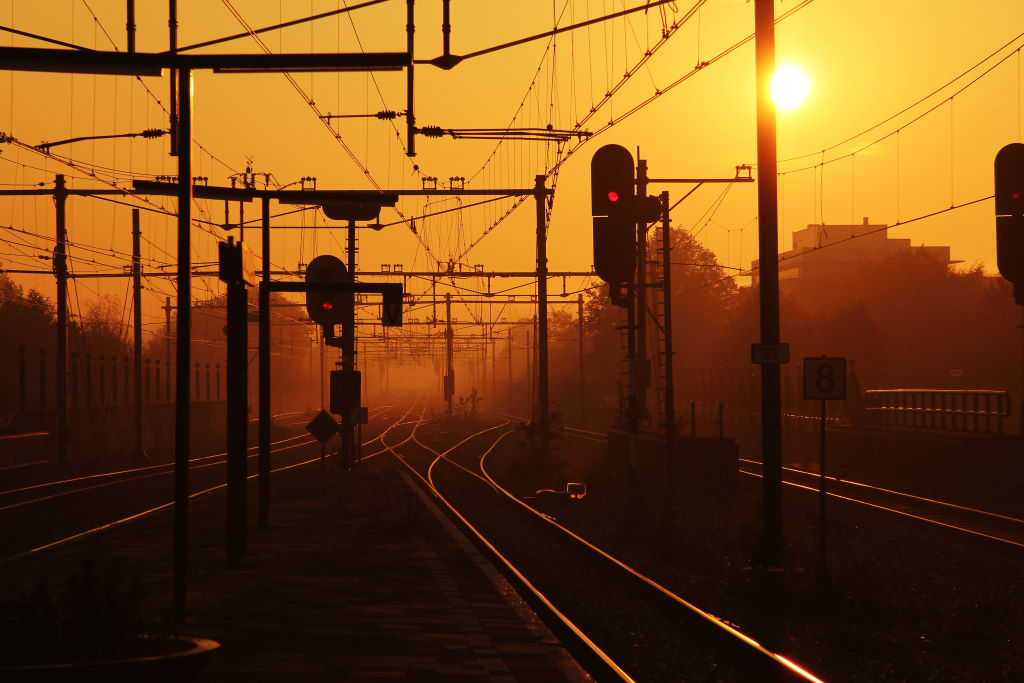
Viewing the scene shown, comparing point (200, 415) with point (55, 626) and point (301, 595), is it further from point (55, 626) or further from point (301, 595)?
point (55, 626)

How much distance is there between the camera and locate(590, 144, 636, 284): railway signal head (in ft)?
63.8

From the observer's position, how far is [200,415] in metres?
63.5

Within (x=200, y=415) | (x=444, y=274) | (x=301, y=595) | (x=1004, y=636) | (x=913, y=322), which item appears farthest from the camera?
(x=913, y=322)

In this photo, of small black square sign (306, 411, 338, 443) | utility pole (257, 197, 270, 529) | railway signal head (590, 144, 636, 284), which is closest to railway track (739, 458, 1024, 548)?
railway signal head (590, 144, 636, 284)

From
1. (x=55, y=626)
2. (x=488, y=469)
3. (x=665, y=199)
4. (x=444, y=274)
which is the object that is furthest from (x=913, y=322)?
(x=55, y=626)

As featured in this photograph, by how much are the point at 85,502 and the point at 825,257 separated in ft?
493

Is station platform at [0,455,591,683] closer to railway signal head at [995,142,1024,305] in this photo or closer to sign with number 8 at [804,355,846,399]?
sign with number 8 at [804,355,846,399]

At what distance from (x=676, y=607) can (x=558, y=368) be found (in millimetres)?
139597

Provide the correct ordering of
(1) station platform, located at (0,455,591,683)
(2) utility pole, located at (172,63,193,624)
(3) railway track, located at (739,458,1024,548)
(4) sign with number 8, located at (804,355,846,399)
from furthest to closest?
1. (3) railway track, located at (739,458,1024,548)
2. (4) sign with number 8, located at (804,355,846,399)
3. (2) utility pole, located at (172,63,193,624)
4. (1) station platform, located at (0,455,591,683)

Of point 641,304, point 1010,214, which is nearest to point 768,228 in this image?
point 1010,214

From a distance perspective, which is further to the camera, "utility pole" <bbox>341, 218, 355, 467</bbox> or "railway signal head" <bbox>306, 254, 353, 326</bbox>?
"utility pole" <bbox>341, 218, 355, 467</bbox>

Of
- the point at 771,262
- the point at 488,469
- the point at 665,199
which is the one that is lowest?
the point at 488,469

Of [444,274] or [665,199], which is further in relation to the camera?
[444,274]

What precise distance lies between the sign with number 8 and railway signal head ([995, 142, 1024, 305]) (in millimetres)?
8411
